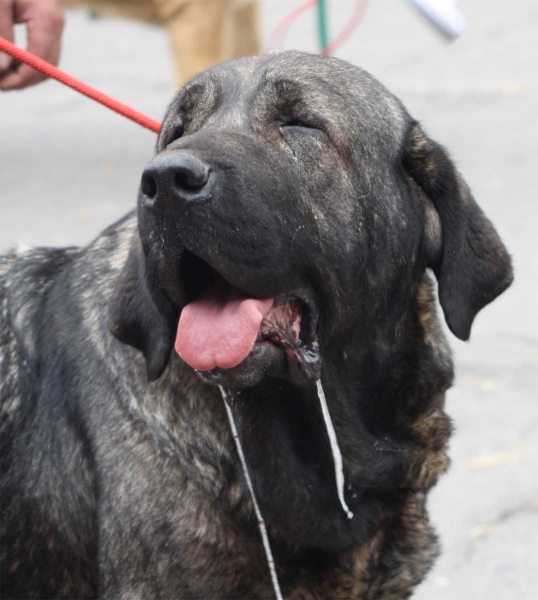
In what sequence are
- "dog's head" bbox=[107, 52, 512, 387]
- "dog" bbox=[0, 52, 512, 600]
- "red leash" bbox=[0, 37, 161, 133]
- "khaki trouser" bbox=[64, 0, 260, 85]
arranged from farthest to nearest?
"khaki trouser" bbox=[64, 0, 260, 85] → "red leash" bbox=[0, 37, 161, 133] → "dog" bbox=[0, 52, 512, 600] → "dog's head" bbox=[107, 52, 512, 387]

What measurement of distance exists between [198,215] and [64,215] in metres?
6.43

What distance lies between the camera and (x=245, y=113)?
3447mm

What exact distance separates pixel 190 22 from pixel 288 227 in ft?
19.0

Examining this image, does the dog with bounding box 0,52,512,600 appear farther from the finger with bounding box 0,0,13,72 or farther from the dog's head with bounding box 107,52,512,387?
the finger with bounding box 0,0,13,72

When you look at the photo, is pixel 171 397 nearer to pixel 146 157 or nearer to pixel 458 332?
pixel 458 332

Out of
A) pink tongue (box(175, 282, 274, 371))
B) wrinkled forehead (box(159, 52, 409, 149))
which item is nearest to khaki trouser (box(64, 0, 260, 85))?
wrinkled forehead (box(159, 52, 409, 149))

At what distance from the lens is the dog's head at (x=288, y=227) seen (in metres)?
3.08

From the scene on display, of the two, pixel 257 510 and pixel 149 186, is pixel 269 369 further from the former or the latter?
pixel 149 186

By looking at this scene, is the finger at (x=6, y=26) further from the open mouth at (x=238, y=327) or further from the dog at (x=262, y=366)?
the open mouth at (x=238, y=327)

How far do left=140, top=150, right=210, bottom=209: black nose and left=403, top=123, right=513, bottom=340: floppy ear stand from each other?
89 cm

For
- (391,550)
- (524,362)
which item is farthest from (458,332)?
(524,362)

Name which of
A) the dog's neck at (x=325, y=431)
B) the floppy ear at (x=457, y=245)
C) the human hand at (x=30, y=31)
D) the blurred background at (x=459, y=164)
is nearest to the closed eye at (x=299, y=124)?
the floppy ear at (x=457, y=245)

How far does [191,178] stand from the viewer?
2.97 meters

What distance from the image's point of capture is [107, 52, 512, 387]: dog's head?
3.08 m
